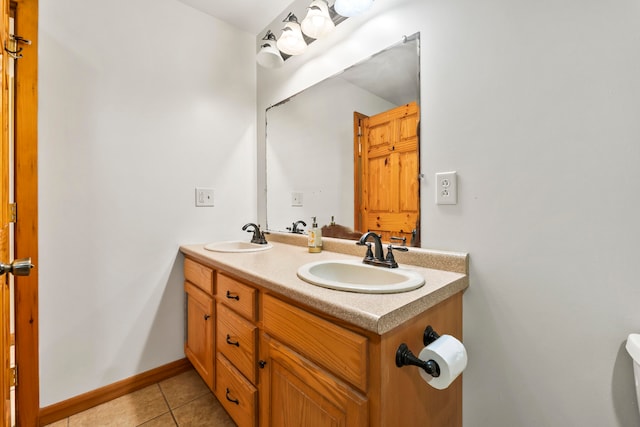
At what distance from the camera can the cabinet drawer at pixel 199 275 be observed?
1.40 m

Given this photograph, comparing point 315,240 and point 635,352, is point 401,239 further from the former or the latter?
point 635,352

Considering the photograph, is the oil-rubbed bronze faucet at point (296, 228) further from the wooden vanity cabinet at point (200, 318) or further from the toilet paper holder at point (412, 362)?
the toilet paper holder at point (412, 362)

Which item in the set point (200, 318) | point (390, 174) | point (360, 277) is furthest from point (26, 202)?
point (390, 174)

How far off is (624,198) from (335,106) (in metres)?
1.19

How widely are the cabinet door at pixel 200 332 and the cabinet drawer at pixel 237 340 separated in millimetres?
108

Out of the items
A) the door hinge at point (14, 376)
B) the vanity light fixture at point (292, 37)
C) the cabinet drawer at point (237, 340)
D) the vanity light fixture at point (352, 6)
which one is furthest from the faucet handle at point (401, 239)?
the door hinge at point (14, 376)

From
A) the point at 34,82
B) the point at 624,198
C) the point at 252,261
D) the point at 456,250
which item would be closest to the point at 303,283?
the point at 252,261

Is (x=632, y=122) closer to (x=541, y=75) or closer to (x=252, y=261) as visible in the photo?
(x=541, y=75)

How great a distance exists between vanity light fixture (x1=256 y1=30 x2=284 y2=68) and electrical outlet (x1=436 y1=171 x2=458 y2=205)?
4.07ft

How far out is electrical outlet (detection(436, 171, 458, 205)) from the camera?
3.42 feet

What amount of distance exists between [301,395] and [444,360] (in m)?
0.44

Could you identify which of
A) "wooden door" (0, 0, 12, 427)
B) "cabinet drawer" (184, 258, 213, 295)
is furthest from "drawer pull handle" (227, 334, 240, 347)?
"wooden door" (0, 0, 12, 427)

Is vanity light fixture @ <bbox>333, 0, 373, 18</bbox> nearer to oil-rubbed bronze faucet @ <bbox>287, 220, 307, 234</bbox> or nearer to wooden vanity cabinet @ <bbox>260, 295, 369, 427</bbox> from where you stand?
oil-rubbed bronze faucet @ <bbox>287, 220, 307, 234</bbox>

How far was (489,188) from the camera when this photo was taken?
37.9 inches
